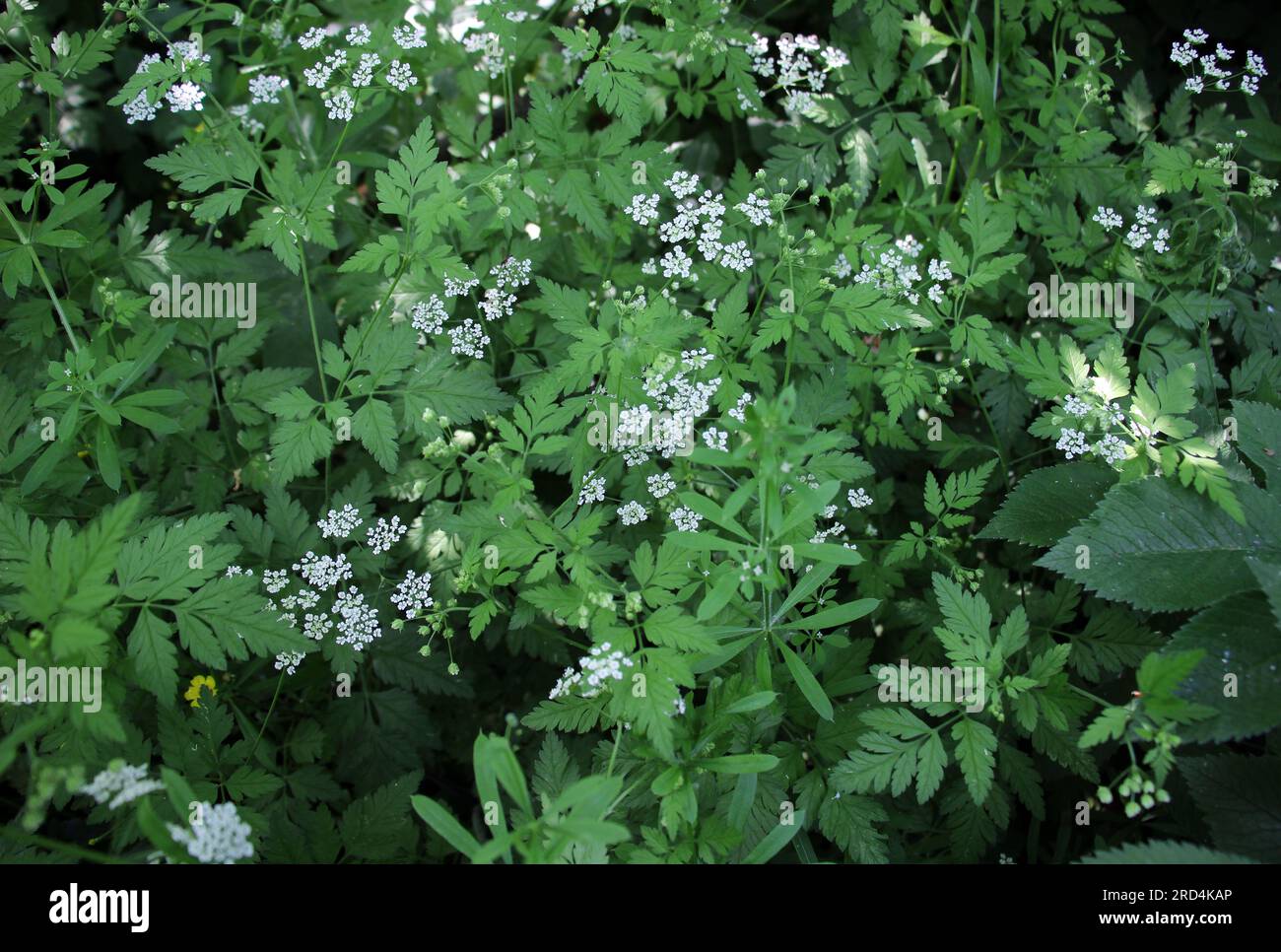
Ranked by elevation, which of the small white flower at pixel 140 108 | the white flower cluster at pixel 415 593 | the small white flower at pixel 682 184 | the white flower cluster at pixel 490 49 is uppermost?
the white flower cluster at pixel 490 49

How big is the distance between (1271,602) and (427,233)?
251 centimetres

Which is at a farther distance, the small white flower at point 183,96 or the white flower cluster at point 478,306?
the white flower cluster at point 478,306

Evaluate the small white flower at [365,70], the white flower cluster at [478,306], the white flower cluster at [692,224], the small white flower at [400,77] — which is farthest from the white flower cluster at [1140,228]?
the small white flower at [365,70]

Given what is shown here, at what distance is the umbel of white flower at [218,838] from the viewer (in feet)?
6.55

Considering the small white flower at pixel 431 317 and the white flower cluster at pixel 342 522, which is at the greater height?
→ the small white flower at pixel 431 317

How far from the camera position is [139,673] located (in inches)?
96.7

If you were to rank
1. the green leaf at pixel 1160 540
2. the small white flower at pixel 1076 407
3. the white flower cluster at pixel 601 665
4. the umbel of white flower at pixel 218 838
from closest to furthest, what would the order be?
the umbel of white flower at pixel 218 838 → the white flower cluster at pixel 601 665 → the green leaf at pixel 1160 540 → the small white flower at pixel 1076 407

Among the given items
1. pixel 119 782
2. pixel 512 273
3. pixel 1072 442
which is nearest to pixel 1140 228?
pixel 1072 442

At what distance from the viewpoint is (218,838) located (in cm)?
202

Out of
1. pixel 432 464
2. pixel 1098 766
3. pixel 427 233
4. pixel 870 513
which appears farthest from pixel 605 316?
pixel 1098 766

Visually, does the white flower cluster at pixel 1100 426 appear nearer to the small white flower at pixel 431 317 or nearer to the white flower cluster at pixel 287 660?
the small white flower at pixel 431 317

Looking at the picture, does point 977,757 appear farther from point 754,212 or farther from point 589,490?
point 754,212

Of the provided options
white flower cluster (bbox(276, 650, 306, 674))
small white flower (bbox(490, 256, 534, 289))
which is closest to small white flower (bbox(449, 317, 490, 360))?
small white flower (bbox(490, 256, 534, 289))

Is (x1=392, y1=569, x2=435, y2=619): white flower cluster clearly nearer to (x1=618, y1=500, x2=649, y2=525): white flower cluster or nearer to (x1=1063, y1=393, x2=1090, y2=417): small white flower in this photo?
(x1=618, y1=500, x2=649, y2=525): white flower cluster
